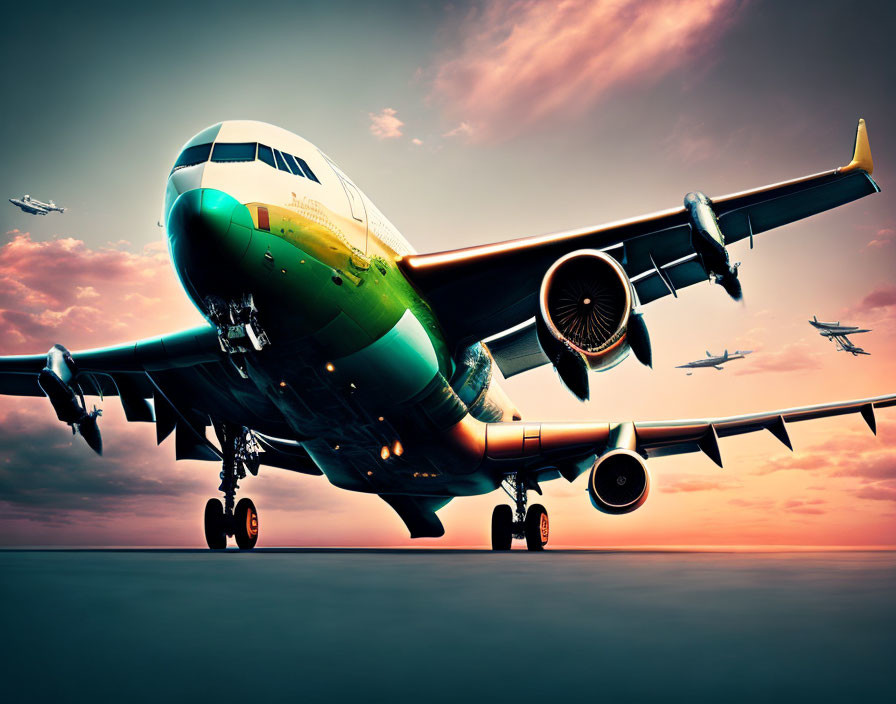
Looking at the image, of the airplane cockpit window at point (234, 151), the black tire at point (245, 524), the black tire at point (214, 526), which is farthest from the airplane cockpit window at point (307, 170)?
the black tire at point (245, 524)

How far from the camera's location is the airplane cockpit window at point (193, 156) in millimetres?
9989

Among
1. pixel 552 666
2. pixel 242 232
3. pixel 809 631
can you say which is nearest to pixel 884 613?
pixel 809 631

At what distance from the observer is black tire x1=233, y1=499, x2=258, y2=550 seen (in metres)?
17.0

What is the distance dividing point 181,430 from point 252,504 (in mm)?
2699

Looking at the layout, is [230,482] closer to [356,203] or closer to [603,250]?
[356,203]

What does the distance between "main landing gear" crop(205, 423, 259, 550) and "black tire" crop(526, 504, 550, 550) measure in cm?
816

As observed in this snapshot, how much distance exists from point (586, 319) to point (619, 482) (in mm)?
5261

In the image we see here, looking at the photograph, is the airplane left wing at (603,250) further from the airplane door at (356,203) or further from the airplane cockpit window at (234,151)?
the airplane cockpit window at (234,151)

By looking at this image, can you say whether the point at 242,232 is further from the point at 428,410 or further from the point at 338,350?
the point at 428,410

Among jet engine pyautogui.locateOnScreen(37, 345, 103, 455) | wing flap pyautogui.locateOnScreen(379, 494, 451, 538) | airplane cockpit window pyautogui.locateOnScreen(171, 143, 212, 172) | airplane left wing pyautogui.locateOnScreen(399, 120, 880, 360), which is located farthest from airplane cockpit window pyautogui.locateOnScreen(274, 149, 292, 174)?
wing flap pyautogui.locateOnScreen(379, 494, 451, 538)

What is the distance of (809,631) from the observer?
11.8ft

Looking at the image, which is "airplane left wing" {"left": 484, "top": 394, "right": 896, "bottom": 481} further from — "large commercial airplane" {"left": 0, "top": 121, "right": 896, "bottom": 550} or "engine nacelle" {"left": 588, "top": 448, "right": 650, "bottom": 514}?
"engine nacelle" {"left": 588, "top": 448, "right": 650, "bottom": 514}

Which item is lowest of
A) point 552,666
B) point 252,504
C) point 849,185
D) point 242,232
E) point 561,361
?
point 552,666

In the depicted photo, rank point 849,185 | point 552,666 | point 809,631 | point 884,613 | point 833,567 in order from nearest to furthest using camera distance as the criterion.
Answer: point 552,666 → point 809,631 → point 884,613 → point 833,567 → point 849,185
